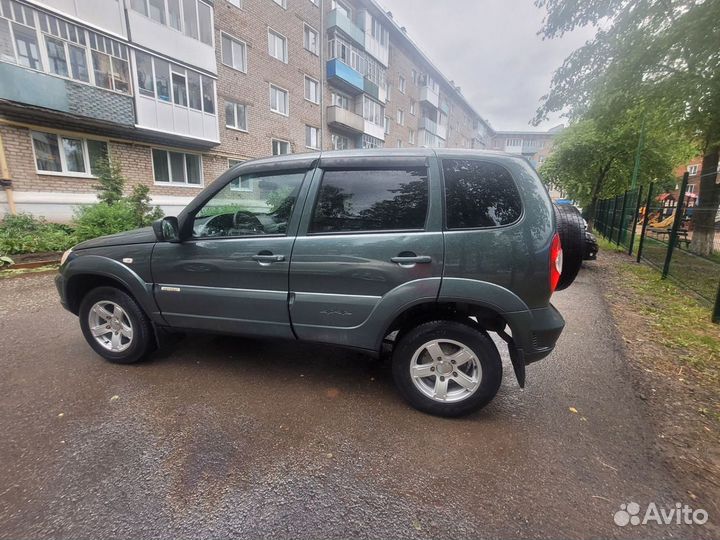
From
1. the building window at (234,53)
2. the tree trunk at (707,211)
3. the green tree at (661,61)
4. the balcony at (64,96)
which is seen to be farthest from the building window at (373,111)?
the tree trunk at (707,211)

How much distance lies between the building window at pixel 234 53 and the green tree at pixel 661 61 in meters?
13.0

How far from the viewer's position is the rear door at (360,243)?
7.88 feet

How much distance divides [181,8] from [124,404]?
16654mm

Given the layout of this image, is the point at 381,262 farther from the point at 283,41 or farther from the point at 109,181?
the point at 283,41

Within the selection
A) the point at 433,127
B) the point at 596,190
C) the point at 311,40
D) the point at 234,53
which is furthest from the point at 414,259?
the point at 433,127

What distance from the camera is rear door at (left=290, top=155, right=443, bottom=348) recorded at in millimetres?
2402

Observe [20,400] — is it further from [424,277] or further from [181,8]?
[181,8]

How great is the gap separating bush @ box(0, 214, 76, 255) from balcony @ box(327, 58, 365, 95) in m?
17.3

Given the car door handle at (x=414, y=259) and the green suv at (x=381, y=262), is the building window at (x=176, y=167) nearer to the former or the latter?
the green suv at (x=381, y=262)

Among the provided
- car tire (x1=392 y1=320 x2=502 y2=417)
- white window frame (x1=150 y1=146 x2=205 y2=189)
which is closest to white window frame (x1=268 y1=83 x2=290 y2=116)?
white window frame (x1=150 y1=146 x2=205 y2=189)

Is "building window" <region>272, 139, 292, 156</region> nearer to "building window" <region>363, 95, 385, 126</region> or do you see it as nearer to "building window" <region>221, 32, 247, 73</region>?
"building window" <region>221, 32, 247, 73</region>

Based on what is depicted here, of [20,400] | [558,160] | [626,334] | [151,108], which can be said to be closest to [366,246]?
[20,400]

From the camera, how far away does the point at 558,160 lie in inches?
715

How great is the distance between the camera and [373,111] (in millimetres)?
26062
